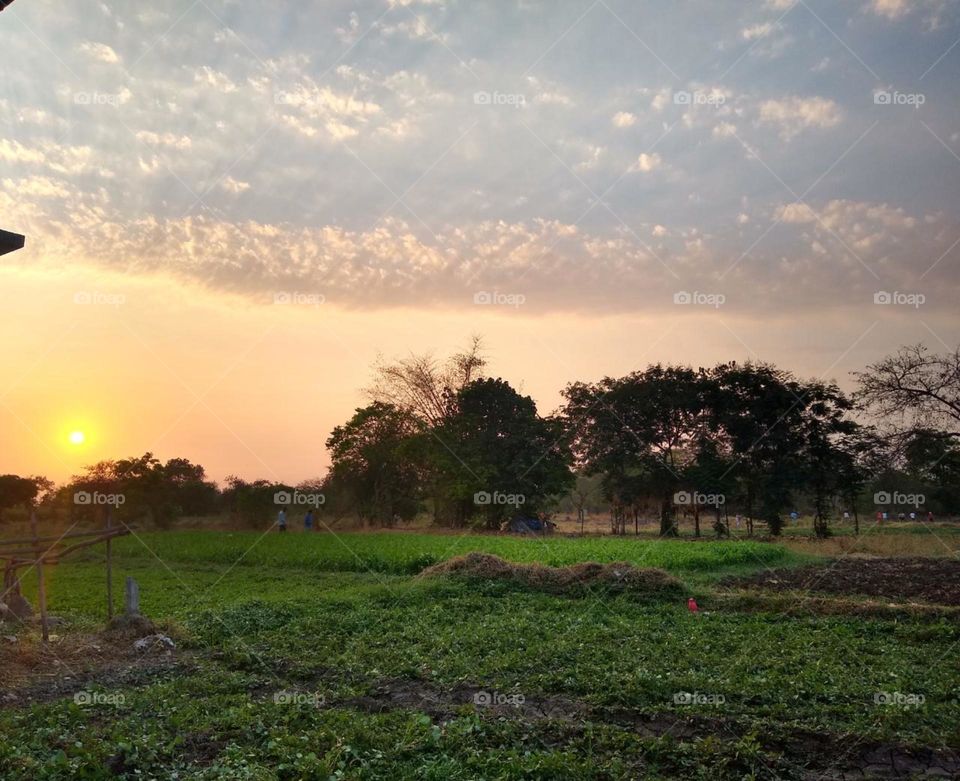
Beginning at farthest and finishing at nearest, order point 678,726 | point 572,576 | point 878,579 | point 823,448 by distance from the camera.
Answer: point 823,448
point 878,579
point 572,576
point 678,726

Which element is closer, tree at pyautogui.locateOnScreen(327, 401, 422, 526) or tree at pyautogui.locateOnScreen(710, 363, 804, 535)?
tree at pyautogui.locateOnScreen(710, 363, 804, 535)

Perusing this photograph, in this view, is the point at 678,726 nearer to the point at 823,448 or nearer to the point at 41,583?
the point at 41,583

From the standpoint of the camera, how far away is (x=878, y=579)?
2262cm

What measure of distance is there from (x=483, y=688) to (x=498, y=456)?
38.4 metres

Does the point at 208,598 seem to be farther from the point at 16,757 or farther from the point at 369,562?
the point at 16,757

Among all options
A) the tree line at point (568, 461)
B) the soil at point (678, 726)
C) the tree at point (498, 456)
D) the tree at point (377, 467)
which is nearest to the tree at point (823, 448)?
the tree line at point (568, 461)

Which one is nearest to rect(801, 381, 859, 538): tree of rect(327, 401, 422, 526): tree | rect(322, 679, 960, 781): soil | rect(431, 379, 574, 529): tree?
rect(431, 379, 574, 529): tree

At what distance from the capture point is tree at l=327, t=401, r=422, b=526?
55.0 m

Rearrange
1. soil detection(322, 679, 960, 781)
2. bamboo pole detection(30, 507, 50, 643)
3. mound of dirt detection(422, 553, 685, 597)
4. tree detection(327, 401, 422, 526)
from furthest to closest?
tree detection(327, 401, 422, 526) → mound of dirt detection(422, 553, 685, 597) → bamboo pole detection(30, 507, 50, 643) → soil detection(322, 679, 960, 781)

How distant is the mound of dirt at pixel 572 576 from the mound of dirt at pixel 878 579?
4446 mm

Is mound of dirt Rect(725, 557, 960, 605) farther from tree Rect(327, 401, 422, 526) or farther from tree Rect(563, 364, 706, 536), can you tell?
tree Rect(327, 401, 422, 526)

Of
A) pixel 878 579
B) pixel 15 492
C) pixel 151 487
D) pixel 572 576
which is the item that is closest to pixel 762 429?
pixel 878 579

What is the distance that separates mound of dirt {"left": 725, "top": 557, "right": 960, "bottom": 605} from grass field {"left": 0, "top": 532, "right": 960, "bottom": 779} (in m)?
2.45

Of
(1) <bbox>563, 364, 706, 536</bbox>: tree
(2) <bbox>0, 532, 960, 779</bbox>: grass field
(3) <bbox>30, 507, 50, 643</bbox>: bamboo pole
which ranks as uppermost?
(1) <bbox>563, 364, 706, 536</bbox>: tree
